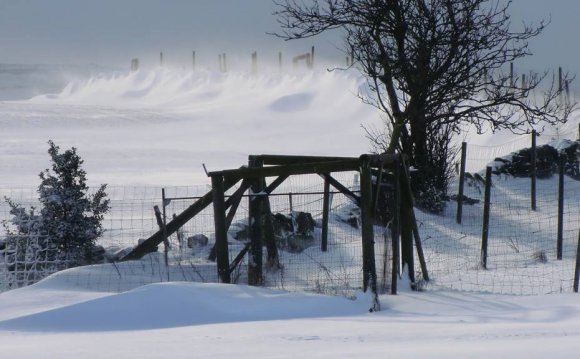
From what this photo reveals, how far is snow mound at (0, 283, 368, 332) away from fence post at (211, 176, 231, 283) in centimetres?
149

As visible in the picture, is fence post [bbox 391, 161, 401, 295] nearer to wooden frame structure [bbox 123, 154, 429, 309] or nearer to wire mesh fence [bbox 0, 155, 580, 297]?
wooden frame structure [bbox 123, 154, 429, 309]

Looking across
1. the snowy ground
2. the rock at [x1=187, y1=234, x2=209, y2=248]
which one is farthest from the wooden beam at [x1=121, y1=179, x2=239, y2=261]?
the snowy ground

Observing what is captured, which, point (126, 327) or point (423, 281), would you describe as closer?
point (126, 327)

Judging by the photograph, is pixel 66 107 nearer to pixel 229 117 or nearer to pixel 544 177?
pixel 229 117

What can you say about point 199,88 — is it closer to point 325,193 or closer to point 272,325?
point 325,193

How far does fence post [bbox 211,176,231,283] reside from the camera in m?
12.9

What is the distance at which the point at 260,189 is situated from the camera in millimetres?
13516

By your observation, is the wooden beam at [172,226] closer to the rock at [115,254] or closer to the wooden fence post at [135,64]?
the rock at [115,254]

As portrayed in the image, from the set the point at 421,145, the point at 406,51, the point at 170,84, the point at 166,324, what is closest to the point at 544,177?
the point at 421,145

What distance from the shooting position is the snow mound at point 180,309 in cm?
984

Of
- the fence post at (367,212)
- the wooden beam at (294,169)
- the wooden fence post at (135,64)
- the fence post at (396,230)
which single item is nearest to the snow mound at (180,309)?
the fence post at (367,212)

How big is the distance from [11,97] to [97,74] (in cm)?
1771

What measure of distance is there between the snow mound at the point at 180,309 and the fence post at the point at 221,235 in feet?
4.89

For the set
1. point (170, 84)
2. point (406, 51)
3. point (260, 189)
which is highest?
point (170, 84)
